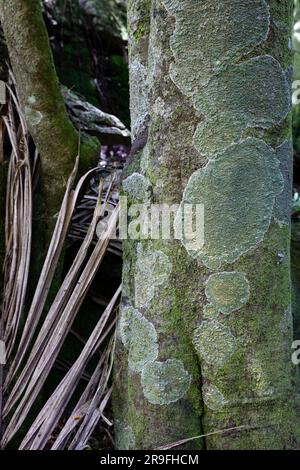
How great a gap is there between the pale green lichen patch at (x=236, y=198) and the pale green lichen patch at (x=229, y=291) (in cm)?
3

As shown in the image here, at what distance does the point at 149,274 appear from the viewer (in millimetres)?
1062

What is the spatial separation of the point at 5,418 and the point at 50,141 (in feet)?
2.56

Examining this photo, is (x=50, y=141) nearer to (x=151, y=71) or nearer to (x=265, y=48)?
(x=151, y=71)

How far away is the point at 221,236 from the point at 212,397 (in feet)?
1.12

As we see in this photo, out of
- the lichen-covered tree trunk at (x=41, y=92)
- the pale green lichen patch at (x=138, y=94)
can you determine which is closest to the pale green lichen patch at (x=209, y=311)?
the pale green lichen patch at (x=138, y=94)

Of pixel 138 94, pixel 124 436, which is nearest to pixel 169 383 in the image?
pixel 124 436

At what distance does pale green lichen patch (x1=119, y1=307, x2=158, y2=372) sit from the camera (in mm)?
1043

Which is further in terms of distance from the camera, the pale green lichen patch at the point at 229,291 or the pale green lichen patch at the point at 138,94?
the pale green lichen patch at the point at 138,94

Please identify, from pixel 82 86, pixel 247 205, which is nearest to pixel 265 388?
pixel 247 205

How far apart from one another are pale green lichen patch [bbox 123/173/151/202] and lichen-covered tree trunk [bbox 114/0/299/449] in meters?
0.11

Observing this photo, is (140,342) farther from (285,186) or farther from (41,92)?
(41,92)

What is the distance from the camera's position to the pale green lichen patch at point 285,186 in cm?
101

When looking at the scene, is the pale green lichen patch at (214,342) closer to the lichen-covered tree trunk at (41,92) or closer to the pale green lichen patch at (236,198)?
the pale green lichen patch at (236,198)

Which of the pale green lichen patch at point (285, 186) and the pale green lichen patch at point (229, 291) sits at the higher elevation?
the pale green lichen patch at point (285, 186)
